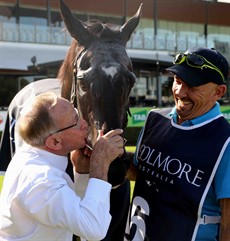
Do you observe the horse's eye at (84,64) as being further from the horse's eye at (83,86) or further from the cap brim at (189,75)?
the cap brim at (189,75)

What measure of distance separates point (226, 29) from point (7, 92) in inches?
662

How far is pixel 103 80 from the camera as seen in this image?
2377 mm

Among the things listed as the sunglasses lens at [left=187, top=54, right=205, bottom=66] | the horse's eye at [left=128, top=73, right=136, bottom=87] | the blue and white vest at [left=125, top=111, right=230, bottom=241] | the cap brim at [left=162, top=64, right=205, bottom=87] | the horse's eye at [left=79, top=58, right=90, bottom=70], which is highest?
the sunglasses lens at [left=187, top=54, right=205, bottom=66]

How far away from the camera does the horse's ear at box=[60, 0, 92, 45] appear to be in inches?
106

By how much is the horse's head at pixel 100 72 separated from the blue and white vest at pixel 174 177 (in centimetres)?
27

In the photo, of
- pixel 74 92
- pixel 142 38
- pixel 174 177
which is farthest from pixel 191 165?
pixel 142 38

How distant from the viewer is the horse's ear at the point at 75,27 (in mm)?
2699

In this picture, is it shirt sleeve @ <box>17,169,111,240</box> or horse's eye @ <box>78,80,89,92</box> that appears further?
horse's eye @ <box>78,80,89,92</box>

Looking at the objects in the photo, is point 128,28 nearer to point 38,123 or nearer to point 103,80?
point 103,80

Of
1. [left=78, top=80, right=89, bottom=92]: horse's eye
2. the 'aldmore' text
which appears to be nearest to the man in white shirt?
the 'aldmore' text

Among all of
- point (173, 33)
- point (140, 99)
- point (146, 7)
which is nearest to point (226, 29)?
point (173, 33)

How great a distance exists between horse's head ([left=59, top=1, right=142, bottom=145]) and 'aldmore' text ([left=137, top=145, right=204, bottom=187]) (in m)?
0.24

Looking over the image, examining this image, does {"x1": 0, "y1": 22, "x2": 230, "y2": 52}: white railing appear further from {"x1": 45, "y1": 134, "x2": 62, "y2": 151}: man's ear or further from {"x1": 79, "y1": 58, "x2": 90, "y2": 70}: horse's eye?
{"x1": 45, "y1": 134, "x2": 62, "y2": 151}: man's ear

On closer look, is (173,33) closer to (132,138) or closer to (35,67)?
(35,67)
